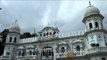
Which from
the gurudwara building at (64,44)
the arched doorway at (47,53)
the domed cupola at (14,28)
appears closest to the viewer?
the gurudwara building at (64,44)

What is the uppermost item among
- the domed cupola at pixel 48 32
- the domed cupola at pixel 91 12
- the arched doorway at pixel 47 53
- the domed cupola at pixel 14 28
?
the domed cupola at pixel 91 12

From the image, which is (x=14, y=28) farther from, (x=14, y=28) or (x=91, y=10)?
(x=91, y=10)

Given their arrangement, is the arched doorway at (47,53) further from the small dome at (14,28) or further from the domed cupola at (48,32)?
the small dome at (14,28)

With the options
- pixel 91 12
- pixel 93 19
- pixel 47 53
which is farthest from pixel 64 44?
pixel 91 12

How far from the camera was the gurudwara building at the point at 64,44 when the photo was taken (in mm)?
38844

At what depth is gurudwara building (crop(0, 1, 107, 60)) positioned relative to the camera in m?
38.8

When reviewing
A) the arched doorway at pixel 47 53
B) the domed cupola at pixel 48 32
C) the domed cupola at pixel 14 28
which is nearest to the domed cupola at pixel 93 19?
the domed cupola at pixel 48 32

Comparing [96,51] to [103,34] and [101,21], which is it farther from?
[101,21]

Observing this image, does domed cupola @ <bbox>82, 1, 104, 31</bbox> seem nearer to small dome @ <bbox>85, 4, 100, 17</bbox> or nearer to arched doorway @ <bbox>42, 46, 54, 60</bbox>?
small dome @ <bbox>85, 4, 100, 17</bbox>

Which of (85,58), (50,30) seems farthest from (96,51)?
(50,30)

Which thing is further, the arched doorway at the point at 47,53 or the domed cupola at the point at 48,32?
the domed cupola at the point at 48,32

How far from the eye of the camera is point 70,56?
3738cm

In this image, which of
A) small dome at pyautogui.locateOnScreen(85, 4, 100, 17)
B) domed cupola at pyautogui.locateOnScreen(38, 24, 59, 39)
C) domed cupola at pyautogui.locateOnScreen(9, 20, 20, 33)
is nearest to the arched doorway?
domed cupola at pyautogui.locateOnScreen(38, 24, 59, 39)

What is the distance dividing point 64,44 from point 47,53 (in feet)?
18.9
